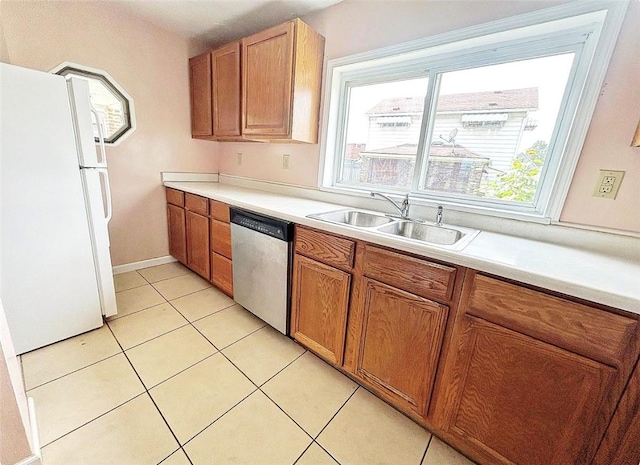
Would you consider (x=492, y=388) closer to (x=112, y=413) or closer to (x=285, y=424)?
(x=285, y=424)

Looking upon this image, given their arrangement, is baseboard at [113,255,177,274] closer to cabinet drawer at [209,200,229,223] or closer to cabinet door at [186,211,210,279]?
cabinet door at [186,211,210,279]

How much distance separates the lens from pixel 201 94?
2.48m

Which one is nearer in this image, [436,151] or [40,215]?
[40,215]

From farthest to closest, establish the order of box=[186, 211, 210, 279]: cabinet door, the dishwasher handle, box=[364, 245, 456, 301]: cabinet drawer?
box=[186, 211, 210, 279]: cabinet door → the dishwasher handle → box=[364, 245, 456, 301]: cabinet drawer

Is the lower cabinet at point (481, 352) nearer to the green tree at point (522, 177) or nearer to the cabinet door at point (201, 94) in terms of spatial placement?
the green tree at point (522, 177)

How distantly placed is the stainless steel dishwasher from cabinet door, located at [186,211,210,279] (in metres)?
0.48

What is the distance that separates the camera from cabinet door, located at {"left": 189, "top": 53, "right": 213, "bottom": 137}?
93.4 inches

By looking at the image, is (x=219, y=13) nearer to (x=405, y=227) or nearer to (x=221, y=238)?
(x=221, y=238)

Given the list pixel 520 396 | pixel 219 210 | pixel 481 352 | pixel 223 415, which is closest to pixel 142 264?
pixel 219 210

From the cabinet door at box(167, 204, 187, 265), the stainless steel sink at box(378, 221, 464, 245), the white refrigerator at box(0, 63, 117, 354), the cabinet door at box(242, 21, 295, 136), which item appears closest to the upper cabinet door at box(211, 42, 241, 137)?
the cabinet door at box(242, 21, 295, 136)

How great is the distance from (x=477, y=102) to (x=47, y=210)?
247 cm

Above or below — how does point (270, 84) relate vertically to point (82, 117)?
above

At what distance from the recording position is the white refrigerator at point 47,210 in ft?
4.14

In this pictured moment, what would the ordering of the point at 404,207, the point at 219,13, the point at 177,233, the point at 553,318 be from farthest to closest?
the point at 177,233, the point at 219,13, the point at 404,207, the point at 553,318
